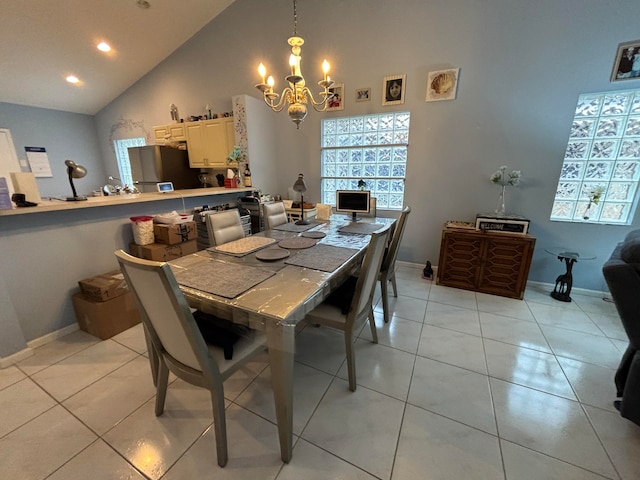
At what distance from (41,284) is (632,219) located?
5.29 m

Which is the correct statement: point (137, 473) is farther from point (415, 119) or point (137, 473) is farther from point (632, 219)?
point (632, 219)

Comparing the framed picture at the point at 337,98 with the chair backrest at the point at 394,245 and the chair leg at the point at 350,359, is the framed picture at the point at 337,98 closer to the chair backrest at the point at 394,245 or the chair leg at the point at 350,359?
the chair backrest at the point at 394,245

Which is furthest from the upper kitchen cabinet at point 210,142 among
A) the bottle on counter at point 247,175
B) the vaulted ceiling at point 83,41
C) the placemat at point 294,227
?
the placemat at point 294,227

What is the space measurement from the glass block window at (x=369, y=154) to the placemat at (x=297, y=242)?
1.91 m

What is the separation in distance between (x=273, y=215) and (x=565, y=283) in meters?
→ 3.17

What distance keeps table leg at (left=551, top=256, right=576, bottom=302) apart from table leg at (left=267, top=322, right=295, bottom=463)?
2.98m

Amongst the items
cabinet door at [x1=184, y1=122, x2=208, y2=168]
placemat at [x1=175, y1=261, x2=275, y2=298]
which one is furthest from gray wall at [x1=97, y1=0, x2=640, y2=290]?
placemat at [x1=175, y1=261, x2=275, y2=298]

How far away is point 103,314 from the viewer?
1973 mm

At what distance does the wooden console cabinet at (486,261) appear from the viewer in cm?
257

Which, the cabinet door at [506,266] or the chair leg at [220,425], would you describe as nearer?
the chair leg at [220,425]

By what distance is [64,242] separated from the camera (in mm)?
1989

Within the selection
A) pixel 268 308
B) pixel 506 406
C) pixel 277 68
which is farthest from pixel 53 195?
pixel 506 406

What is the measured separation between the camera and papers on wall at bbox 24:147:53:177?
180 inches

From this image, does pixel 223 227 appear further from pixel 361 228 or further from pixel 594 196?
pixel 594 196
